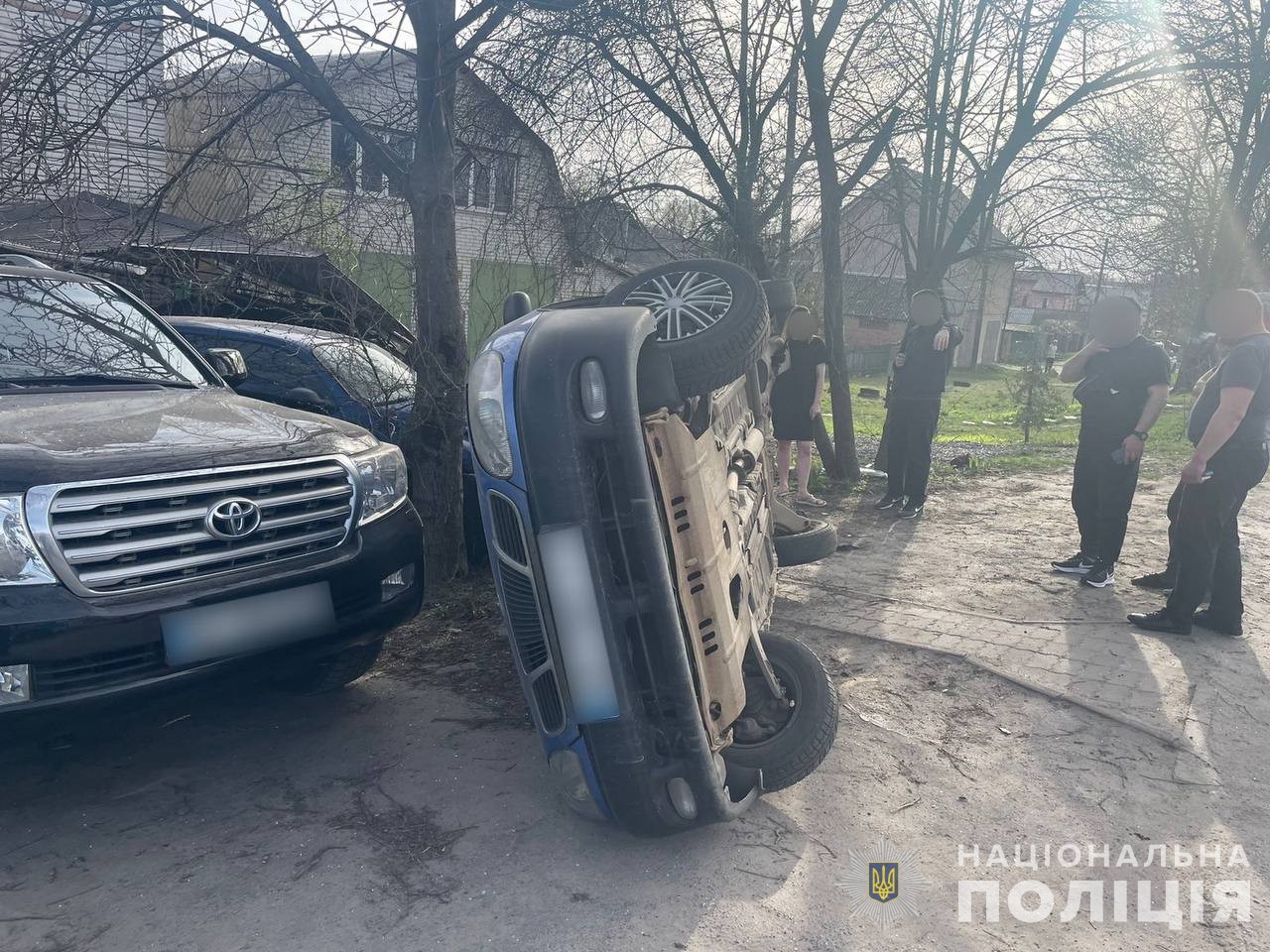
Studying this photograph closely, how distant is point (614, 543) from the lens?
2553 mm

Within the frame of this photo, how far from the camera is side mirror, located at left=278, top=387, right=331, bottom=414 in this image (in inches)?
221

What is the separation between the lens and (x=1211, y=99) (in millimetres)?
10453

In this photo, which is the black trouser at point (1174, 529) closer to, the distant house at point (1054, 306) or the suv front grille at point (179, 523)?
the distant house at point (1054, 306)

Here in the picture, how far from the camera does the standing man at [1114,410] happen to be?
18.5 feet

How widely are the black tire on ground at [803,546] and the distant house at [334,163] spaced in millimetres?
2720

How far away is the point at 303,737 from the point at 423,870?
3.84 ft

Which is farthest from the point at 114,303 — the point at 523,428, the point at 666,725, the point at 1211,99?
the point at 1211,99

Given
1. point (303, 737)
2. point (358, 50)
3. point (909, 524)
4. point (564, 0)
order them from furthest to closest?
1. point (909, 524)
2. point (358, 50)
3. point (564, 0)
4. point (303, 737)

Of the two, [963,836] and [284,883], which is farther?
[963,836]

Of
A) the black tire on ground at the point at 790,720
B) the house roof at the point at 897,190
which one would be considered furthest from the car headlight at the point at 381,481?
the house roof at the point at 897,190

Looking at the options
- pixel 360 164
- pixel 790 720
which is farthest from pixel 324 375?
pixel 790 720

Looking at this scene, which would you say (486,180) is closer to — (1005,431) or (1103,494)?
(1103,494)

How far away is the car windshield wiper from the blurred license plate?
57.4 inches

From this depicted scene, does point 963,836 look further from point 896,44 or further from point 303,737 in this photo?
point 896,44
